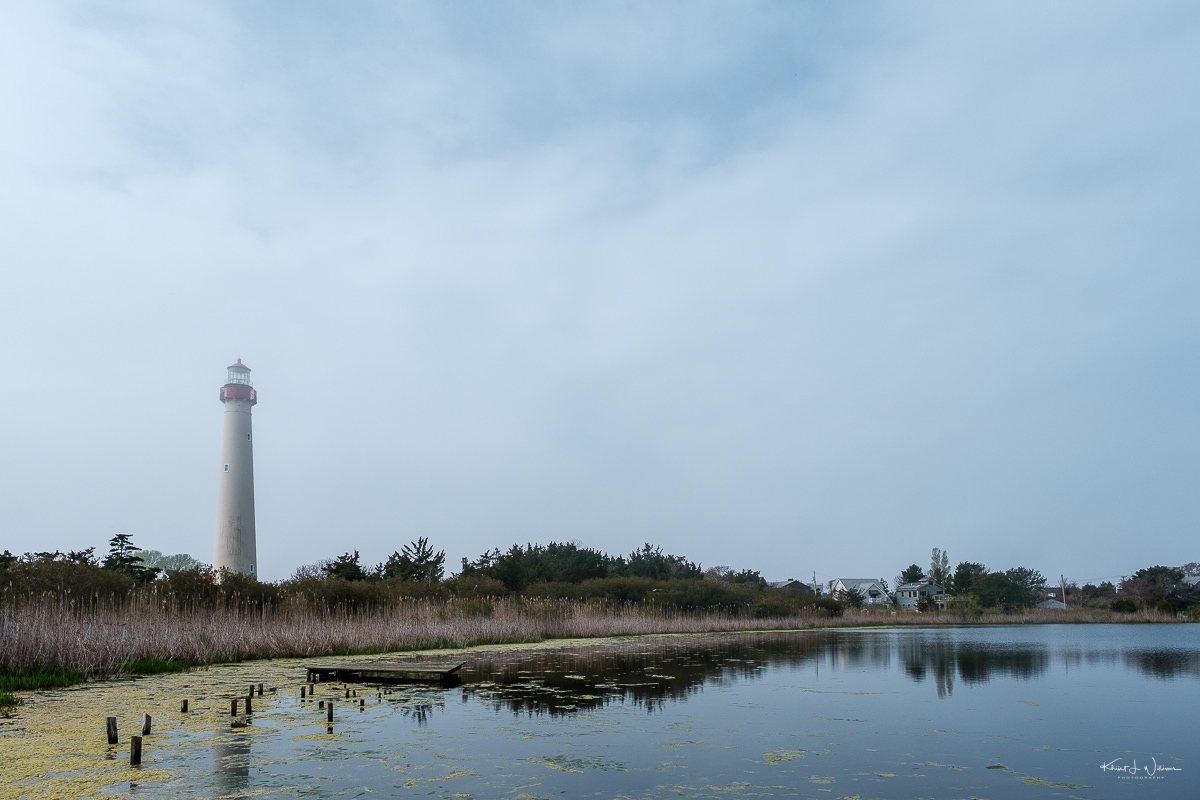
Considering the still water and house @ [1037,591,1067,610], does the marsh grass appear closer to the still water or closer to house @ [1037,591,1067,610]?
the still water

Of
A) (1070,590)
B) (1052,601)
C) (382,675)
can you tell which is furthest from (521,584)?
(1070,590)

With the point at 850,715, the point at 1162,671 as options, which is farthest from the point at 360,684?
the point at 1162,671

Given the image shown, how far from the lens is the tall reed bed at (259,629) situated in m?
13.1

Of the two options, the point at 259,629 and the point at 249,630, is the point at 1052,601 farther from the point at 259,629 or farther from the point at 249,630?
the point at 249,630

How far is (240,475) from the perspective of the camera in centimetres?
3566

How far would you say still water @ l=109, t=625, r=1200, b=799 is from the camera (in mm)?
6418

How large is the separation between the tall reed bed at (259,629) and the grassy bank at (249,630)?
21 millimetres

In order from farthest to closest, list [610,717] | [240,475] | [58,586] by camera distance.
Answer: [240,475] < [58,586] < [610,717]

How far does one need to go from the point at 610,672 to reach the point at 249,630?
330 inches

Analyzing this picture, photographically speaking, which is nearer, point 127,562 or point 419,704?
point 419,704

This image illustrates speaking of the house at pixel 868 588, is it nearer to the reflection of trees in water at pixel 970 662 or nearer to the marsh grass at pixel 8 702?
the reflection of trees in water at pixel 970 662

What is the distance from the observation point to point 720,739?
27.6 ft

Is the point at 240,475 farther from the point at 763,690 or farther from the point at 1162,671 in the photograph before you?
the point at 1162,671

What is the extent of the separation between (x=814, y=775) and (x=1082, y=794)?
79.2 inches
